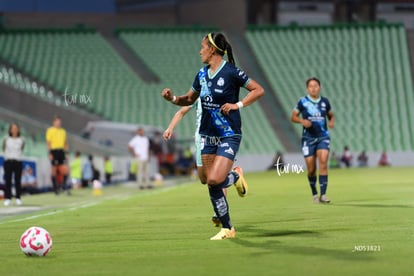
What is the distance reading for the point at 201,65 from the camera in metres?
62.3

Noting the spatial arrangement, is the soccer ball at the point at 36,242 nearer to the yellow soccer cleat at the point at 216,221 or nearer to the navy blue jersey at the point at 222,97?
the navy blue jersey at the point at 222,97

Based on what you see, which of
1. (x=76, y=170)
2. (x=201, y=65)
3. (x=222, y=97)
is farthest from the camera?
(x=201, y=65)

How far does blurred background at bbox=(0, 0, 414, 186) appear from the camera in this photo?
2151 inches

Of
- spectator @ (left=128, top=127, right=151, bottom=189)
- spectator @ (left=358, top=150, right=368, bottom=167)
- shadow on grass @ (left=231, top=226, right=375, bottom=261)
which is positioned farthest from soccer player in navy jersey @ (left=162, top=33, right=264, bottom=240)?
spectator @ (left=358, top=150, right=368, bottom=167)

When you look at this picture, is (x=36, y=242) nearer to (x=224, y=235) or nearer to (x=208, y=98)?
(x=224, y=235)

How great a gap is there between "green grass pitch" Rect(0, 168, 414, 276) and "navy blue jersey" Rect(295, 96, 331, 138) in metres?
1.43

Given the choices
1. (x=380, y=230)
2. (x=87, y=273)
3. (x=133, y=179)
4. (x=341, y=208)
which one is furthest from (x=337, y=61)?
(x=87, y=273)

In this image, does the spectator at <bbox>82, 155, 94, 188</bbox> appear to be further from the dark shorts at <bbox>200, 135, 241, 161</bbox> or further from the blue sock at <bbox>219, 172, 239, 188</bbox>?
the dark shorts at <bbox>200, 135, 241, 161</bbox>

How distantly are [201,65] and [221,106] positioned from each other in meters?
50.0

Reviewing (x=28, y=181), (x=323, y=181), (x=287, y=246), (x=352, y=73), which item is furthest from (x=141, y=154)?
(x=352, y=73)

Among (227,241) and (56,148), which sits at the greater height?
(56,148)

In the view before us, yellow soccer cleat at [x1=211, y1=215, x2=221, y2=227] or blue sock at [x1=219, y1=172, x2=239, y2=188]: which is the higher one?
blue sock at [x1=219, y1=172, x2=239, y2=188]

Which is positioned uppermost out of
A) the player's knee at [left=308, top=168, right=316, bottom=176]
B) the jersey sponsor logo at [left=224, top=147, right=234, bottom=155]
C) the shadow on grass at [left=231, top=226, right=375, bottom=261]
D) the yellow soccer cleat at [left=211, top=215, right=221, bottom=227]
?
the jersey sponsor logo at [left=224, top=147, right=234, bottom=155]

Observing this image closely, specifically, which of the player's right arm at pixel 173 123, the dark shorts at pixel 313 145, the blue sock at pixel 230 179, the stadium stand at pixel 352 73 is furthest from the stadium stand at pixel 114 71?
the blue sock at pixel 230 179
